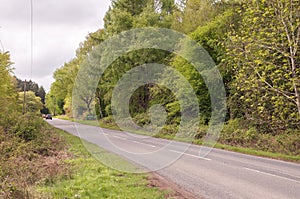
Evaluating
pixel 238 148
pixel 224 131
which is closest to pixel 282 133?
pixel 238 148

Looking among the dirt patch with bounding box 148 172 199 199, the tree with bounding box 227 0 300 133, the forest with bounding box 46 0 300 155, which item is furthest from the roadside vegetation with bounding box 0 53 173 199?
the forest with bounding box 46 0 300 155

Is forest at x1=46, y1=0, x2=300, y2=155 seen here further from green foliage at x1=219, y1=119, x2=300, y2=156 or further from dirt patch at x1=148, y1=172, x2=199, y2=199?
dirt patch at x1=148, y1=172, x2=199, y2=199

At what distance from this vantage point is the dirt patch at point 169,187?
6.77 m

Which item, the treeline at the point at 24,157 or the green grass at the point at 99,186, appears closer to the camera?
the green grass at the point at 99,186

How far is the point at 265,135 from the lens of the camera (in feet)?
55.0

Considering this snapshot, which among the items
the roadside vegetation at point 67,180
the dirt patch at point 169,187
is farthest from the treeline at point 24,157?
the dirt patch at point 169,187

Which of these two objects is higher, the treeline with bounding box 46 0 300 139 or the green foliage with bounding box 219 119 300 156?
the treeline with bounding box 46 0 300 139

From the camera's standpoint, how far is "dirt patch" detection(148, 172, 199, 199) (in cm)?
677

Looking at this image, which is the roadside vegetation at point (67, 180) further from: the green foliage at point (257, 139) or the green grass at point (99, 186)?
the green foliage at point (257, 139)

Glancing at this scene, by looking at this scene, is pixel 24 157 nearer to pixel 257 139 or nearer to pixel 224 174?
pixel 224 174

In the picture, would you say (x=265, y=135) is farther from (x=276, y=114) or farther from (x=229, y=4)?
(x=229, y=4)

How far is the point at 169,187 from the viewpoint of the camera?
757 centimetres

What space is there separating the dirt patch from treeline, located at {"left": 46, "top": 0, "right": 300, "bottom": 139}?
301 inches

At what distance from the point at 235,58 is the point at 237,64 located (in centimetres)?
36
